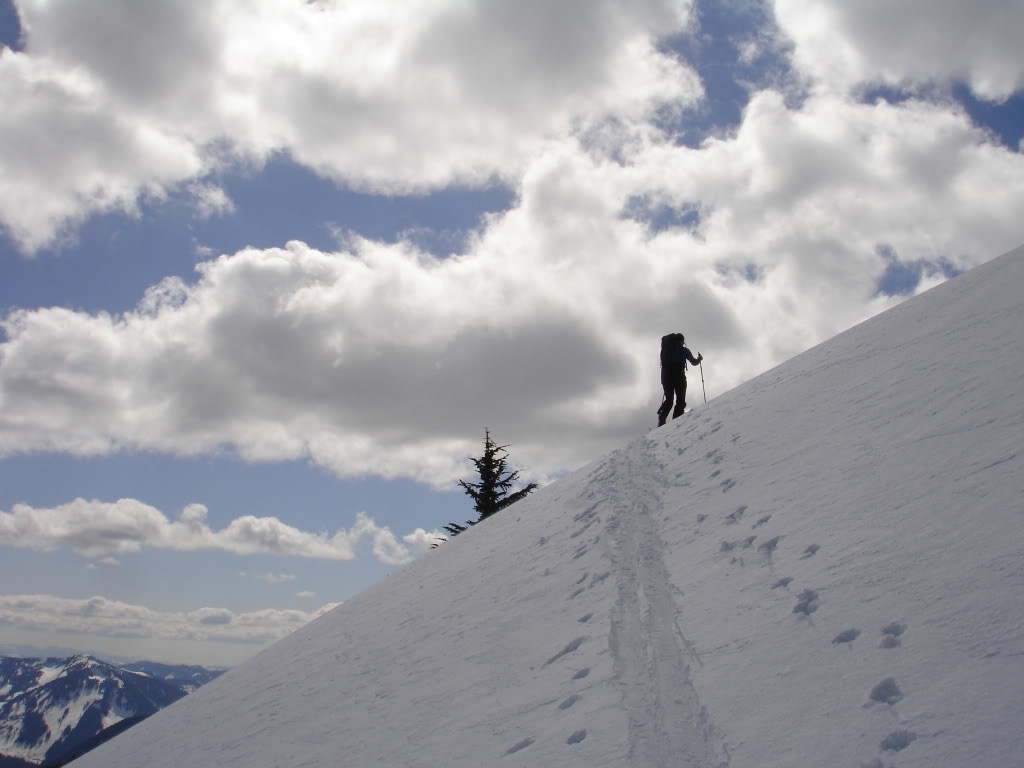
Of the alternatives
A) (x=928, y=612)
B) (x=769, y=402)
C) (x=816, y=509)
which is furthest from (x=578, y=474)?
(x=928, y=612)

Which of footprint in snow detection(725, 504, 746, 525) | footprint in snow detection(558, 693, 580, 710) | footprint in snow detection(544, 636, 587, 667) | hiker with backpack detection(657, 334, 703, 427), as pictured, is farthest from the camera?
hiker with backpack detection(657, 334, 703, 427)

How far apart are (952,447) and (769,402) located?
5.34m

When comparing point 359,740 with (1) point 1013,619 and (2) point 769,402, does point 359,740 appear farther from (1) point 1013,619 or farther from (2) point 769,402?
(2) point 769,402

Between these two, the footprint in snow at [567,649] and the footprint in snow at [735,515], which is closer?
the footprint in snow at [567,649]

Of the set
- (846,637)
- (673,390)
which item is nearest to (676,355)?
(673,390)

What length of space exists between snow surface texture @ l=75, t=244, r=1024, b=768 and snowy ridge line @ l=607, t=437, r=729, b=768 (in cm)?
3

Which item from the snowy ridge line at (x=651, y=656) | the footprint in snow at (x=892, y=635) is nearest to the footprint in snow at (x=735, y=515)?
the snowy ridge line at (x=651, y=656)

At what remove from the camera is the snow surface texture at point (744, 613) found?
5051 millimetres

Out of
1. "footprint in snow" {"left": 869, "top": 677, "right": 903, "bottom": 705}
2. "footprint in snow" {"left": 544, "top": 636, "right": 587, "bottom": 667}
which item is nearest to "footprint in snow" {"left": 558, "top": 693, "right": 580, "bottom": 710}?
"footprint in snow" {"left": 544, "top": 636, "right": 587, "bottom": 667}

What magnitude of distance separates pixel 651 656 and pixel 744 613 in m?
0.91

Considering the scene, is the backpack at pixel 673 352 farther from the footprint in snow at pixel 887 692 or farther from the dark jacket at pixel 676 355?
the footprint in snow at pixel 887 692

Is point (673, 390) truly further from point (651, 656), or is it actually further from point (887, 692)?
point (887, 692)

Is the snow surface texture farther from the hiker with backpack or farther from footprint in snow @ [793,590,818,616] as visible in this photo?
→ the hiker with backpack

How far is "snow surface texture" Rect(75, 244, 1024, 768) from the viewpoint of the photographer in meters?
5.05
